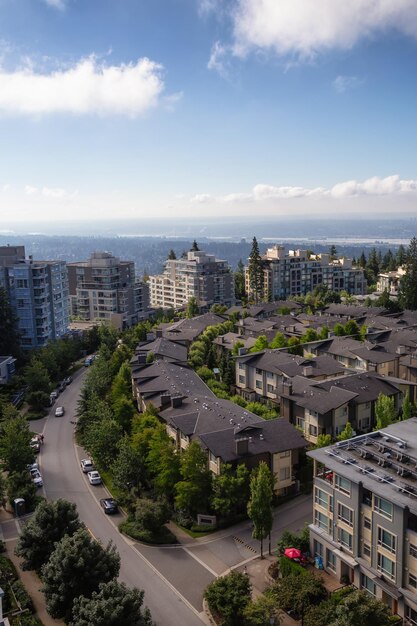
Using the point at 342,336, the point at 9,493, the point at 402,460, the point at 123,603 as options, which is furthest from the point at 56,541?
the point at 342,336

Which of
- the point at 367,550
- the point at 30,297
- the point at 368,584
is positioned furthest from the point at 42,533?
the point at 30,297

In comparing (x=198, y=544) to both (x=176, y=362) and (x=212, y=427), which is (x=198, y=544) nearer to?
(x=212, y=427)

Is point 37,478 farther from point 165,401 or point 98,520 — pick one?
point 165,401

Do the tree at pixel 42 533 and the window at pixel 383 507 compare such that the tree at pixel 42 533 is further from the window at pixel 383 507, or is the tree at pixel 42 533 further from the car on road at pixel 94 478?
the window at pixel 383 507

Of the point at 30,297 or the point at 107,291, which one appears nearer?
the point at 30,297

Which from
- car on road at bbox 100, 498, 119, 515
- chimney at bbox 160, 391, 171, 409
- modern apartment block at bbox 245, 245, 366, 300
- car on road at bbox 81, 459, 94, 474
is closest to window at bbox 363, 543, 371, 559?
car on road at bbox 100, 498, 119, 515
